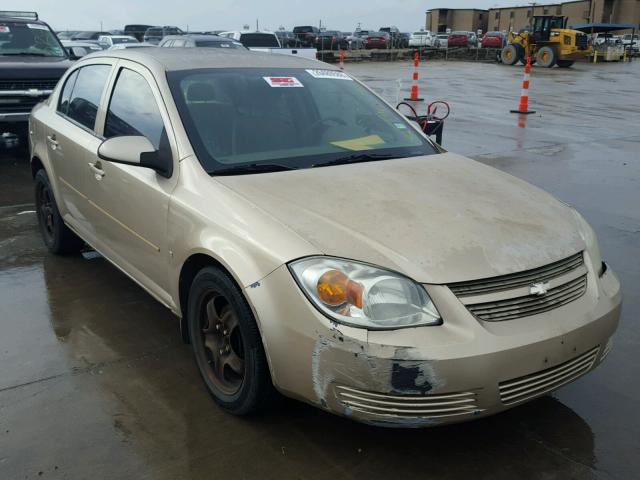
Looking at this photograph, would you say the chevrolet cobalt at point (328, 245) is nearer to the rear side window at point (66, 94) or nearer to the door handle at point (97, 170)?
the door handle at point (97, 170)

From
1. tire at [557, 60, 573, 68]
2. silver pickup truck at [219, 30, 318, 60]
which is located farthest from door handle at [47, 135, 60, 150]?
tire at [557, 60, 573, 68]

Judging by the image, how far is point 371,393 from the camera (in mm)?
2391

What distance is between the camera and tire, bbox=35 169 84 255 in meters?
4.95

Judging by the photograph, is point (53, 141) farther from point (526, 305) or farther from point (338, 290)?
point (526, 305)

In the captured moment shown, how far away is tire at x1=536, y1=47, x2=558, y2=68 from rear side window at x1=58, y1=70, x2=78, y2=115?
32.0 m

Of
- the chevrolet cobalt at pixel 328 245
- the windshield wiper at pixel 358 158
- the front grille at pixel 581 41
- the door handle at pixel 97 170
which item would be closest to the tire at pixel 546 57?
the front grille at pixel 581 41

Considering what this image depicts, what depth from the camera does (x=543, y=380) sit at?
255 cm

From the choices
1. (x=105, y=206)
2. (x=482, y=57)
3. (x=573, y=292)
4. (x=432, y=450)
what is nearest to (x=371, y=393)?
(x=432, y=450)

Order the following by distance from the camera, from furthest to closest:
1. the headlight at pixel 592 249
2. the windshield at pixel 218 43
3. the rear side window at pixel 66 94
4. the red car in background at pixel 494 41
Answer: the red car in background at pixel 494 41
the windshield at pixel 218 43
the rear side window at pixel 66 94
the headlight at pixel 592 249

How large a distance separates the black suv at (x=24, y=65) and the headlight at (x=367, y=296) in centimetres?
748

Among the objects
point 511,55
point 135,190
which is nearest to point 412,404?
point 135,190

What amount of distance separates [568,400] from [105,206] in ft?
9.18

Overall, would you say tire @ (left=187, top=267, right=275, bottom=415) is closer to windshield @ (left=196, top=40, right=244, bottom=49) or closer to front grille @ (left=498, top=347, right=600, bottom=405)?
front grille @ (left=498, top=347, right=600, bottom=405)

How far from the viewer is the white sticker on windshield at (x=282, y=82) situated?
3775 mm
